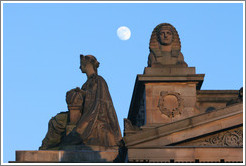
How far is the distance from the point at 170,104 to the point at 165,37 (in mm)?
3231

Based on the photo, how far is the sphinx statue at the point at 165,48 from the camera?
4250 cm

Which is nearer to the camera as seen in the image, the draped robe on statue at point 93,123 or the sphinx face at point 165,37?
the draped robe on statue at point 93,123

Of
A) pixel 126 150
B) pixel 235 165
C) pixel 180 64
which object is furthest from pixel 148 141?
pixel 180 64

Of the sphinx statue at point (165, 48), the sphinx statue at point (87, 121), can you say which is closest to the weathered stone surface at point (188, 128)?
the sphinx statue at point (87, 121)

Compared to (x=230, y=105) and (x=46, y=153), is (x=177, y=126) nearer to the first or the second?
(x=230, y=105)

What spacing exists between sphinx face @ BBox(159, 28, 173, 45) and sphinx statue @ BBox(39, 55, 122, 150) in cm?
341

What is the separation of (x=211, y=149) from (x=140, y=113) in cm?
760

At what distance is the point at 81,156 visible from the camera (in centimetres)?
4009

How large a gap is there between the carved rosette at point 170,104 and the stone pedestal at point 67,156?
9.61 feet

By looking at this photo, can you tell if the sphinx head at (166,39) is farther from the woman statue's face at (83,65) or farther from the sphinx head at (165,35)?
the woman statue's face at (83,65)

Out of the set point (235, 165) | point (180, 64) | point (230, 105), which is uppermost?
point (180, 64)

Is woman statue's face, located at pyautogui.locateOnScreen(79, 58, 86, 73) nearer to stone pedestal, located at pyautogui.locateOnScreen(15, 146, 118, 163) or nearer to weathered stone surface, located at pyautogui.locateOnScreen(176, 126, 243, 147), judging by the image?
stone pedestal, located at pyautogui.locateOnScreen(15, 146, 118, 163)

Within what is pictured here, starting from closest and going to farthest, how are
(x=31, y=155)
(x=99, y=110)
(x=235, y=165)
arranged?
(x=235, y=165), (x=31, y=155), (x=99, y=110)

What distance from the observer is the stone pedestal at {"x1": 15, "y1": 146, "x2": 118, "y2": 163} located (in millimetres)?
39812
